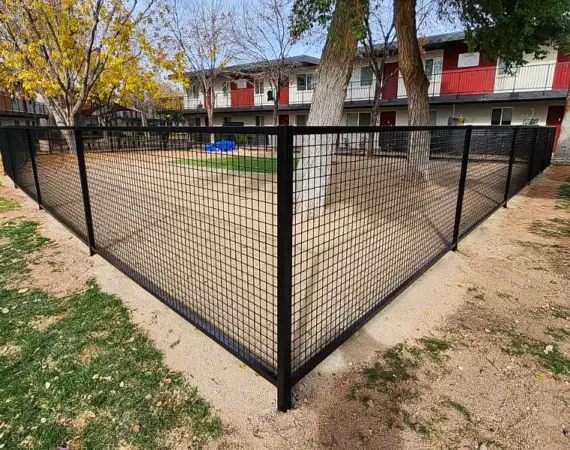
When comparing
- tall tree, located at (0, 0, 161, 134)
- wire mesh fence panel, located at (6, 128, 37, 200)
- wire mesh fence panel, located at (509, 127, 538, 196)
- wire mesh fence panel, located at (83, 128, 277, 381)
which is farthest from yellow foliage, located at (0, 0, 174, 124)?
wire mesh fence panel, located at (509, 127, 538, 196)

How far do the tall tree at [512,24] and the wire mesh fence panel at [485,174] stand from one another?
3.43 meters

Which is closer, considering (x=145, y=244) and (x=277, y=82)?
(x=145, y=244)

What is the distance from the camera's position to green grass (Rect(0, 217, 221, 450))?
1.88 meters

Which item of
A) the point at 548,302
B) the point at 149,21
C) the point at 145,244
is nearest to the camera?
the point at 548,302

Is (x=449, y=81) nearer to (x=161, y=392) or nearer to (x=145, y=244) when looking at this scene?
(x=145, y=244)

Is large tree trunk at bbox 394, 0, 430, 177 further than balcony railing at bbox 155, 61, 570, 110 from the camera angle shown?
No

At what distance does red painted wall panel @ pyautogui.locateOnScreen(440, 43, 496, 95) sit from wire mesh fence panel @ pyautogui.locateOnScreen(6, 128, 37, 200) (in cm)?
1777

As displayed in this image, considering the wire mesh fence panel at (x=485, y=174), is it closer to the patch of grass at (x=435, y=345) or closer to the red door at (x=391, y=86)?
the patch of grass at (x=435, y=345)

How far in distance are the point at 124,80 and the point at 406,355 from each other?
50.3ft

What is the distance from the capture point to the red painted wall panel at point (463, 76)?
1705 centimetres

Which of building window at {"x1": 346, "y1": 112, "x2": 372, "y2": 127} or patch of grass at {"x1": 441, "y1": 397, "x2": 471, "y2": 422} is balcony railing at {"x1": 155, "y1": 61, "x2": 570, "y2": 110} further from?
patch of grass at {"x1": 441, "y1": 397, "x2": 471, "y2": 422}

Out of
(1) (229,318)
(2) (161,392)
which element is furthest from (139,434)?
(1) (229,318)

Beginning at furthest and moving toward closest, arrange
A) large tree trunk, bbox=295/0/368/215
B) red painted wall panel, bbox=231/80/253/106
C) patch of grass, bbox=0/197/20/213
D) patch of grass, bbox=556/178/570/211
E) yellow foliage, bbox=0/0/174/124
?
red painted wall panel, bbox=231/80/253/106
yellow foliage, bbox=0/0/174/124
patch of grass, bbox=556/178/570/211
patch of grass, bbox=0/197/20/213
large tree trunk, bbox=295/0/368/215

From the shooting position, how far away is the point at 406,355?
8.30 ft
